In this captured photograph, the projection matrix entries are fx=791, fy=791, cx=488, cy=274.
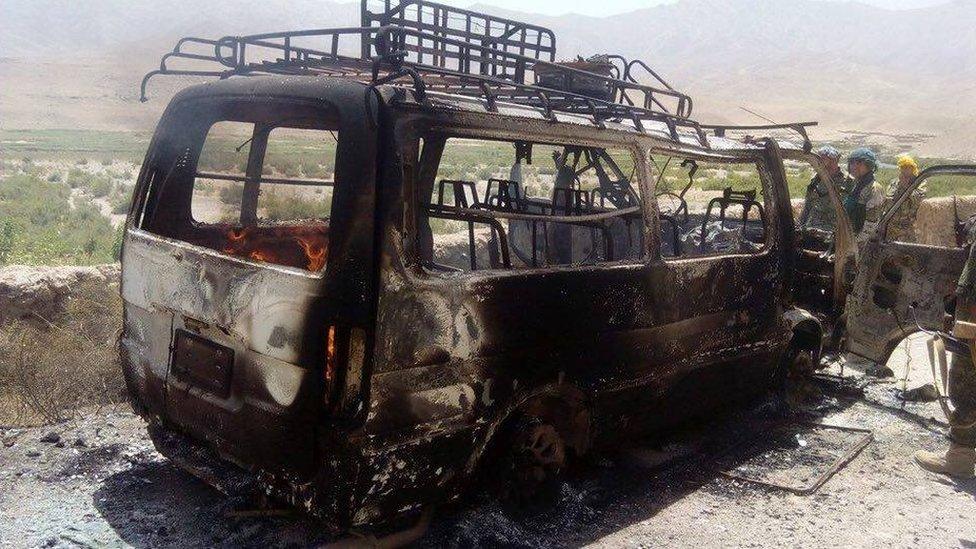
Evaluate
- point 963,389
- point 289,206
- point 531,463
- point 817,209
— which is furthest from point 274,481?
point 289,206

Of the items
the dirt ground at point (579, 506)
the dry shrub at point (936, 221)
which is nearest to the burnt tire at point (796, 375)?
the dirt ground at point (579, 506)

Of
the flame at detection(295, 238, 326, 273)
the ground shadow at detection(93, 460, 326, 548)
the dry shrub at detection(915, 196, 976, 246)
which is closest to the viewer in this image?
the ground shadow at detection(93, 460, 326, 548)

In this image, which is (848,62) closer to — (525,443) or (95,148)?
(95,148)

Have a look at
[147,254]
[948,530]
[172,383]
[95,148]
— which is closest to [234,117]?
[147,254]

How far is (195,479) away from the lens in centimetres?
402

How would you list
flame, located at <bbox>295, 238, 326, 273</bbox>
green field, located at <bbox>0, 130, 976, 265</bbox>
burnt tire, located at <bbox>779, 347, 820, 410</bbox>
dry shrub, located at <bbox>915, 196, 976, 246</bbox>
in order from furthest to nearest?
1. green field, located at <bbox>0, 130, 976, 265</bbox>
2. dry shrub, located at <bbox>915, 196, 976, 246</bbox>
3. burnt tire, located at <bbox>779, 347, 820, 410</bbox>
4. flame, located at <bbox>295, 238, 326, 273</bbox>

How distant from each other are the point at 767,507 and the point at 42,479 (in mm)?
3765

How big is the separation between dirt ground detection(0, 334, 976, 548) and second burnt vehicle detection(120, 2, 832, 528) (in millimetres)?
301

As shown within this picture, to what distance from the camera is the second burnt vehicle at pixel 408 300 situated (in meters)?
2.91

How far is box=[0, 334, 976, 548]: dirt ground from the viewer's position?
11.7ft

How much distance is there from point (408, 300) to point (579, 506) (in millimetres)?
1717

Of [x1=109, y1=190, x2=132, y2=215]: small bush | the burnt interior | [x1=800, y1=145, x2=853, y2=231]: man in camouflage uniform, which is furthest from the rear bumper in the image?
[x1=109, y1=190, x2=132, y2=215]: small bush

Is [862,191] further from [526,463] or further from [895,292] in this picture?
[526,463]

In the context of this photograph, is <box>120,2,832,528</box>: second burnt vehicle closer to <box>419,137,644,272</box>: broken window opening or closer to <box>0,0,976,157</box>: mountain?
<box>419,137,644,272</box>: broken window opening
